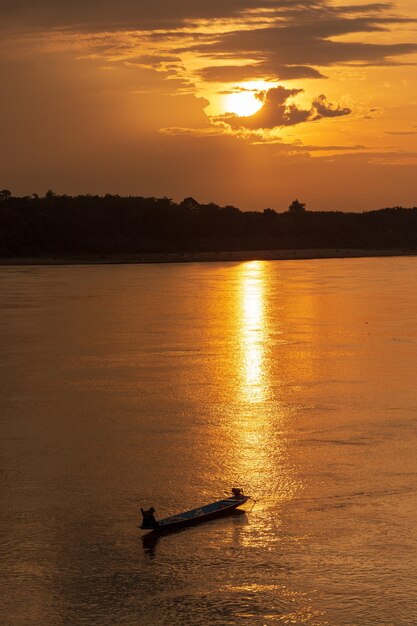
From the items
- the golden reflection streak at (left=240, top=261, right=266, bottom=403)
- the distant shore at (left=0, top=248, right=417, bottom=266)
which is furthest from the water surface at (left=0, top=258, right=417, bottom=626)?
the distant shore at (left=0, top=248, right=417, bottom=266)

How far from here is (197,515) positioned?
10648mm

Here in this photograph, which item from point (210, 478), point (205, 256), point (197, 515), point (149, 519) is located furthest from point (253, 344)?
point (205, 256)

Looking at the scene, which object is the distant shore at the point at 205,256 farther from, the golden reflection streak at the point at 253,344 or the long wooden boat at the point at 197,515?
the long wooden boat at the point at 197,515

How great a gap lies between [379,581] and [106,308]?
30.8 m

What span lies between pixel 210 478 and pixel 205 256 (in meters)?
111

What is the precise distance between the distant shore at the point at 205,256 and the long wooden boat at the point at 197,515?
317 feet

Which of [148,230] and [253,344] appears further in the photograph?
[148,230]

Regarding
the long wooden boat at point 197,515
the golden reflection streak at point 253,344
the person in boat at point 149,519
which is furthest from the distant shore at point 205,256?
the person in boat at point 149,519

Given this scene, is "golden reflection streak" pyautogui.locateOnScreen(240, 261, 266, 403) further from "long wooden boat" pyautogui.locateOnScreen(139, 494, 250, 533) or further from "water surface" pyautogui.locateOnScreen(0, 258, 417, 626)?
"long wooden boat" pyautogui.locateOnScreen(139, 494, 250, 533)

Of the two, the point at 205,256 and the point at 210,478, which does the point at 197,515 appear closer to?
the point at 210,478

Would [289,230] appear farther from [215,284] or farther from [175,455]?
[175,455]

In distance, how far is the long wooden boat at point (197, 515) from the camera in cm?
1024

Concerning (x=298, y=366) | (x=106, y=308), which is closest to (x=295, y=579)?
(x=298, y=366)

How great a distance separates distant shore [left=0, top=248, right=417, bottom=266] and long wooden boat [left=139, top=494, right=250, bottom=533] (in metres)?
96.5
